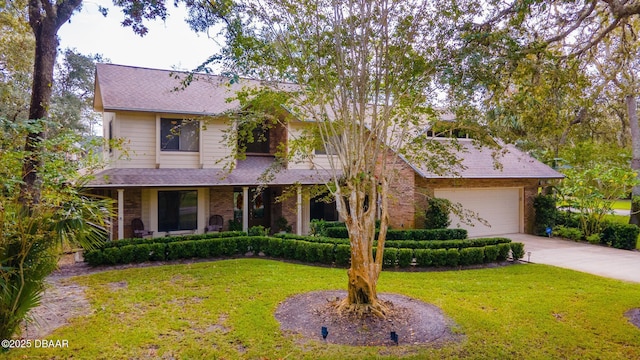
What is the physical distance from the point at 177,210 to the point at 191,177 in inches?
80.1

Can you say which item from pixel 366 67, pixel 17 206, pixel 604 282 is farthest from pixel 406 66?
pixel 604 282

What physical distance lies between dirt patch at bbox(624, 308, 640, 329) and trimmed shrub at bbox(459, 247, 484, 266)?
409 cm

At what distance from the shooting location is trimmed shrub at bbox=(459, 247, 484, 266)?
36.8 feet

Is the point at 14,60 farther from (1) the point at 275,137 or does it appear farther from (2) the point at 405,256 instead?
(2) the point at 405,256

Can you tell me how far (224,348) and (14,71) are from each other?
19739 millimetres

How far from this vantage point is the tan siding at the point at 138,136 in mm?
13219

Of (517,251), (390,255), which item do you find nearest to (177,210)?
(390,255)

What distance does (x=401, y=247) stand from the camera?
37.6ft

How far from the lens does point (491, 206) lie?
1700 cm

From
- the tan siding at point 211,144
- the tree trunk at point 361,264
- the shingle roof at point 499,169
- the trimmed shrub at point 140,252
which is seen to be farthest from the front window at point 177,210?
the tree trunk at point 361,264

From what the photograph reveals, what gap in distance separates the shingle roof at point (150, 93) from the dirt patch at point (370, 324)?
8.00m

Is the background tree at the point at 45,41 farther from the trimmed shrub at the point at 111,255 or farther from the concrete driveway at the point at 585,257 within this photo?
the concrete driveway at the point at 585,257

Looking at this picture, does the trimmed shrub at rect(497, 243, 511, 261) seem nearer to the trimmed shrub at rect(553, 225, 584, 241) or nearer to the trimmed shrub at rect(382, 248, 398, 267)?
the trimmed shrub at rect(382, 248, 398, 267)

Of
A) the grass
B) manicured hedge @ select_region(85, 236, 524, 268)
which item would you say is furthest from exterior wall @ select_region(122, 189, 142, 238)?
the grass
